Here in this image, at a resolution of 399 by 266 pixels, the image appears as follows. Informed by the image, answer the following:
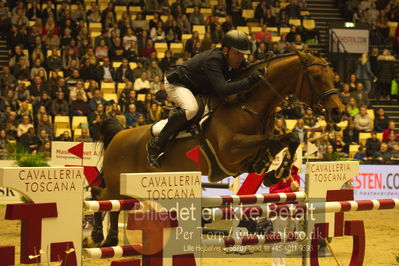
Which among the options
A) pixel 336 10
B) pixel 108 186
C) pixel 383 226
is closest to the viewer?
pixel 108 186

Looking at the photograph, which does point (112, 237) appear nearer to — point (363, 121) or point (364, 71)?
point (363, 121)

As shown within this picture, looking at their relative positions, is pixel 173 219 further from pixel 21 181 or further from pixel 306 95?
pixel 306 95

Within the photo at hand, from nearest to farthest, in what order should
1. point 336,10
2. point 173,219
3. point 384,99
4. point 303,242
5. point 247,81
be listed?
point 173,219 → point 303,242 → point 247,81 → point 384,99 → point 336,10

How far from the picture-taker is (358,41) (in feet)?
69.9

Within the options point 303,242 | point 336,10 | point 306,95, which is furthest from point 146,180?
point 336,10

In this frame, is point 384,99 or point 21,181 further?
point 384,99

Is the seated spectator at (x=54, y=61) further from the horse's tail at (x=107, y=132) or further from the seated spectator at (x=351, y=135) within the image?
the horse's tail at (x=107, y=132)

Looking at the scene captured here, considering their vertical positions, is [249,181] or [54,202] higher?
[54,202]

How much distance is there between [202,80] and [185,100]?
286mm

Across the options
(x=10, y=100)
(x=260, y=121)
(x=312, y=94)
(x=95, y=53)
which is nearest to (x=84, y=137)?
(x=10, y=100)

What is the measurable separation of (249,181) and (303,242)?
9.32ft

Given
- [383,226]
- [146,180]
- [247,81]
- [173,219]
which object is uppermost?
[247,81]

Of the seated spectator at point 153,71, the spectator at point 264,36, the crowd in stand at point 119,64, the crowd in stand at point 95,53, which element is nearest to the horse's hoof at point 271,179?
the crowd in stand at point 119,64

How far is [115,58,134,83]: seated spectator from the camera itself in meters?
17.4
